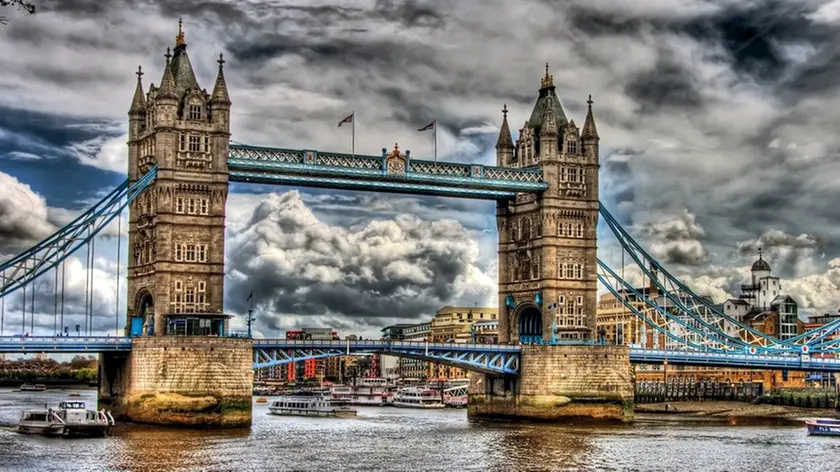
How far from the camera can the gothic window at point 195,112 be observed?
354 ft

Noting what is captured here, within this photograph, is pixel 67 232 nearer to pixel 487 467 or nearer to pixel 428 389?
pixel 487 467

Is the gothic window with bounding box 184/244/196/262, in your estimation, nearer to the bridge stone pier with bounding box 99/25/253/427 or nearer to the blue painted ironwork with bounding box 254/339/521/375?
the bridge stone pier with bounding box 99/25/253/427

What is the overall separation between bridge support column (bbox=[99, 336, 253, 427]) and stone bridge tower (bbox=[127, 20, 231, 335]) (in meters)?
2.88

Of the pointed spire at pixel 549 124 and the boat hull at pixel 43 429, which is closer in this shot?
the boat hull at pixel 43 429

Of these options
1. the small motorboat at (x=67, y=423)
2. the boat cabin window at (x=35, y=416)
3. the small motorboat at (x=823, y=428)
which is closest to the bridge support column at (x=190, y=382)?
the small motorboat at (x=67, y=423)

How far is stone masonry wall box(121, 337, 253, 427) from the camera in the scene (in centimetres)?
10025

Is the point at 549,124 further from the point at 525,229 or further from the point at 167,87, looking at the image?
the point at 167,87

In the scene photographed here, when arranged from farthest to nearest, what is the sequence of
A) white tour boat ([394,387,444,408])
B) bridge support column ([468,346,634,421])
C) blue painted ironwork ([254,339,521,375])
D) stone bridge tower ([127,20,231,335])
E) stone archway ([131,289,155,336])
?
white tour boat ([394,387,444,408]) → bridge support column ([468,346,634,421]) → stone archway ([131,289,155,336]) → blue painted ironwork ([254,339,521,375]) → stone bridge tower ([127,20,231,335])

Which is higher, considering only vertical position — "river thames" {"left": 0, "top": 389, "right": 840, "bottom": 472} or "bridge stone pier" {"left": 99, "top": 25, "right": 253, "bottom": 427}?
"bridge stone pier" {"left": 99, "top": 25, "right": 253, "bottom": 427}

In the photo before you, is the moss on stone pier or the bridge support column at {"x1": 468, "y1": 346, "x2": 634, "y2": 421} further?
→ the bridge support column at {"x1": 468, "y1": 346, "x2": 634, "y2": 421}

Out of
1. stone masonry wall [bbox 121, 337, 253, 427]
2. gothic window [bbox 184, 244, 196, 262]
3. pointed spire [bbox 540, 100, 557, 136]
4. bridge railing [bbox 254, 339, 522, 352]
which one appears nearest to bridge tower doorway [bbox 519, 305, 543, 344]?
bridge railing [bbox 254, 339, 522, 352]

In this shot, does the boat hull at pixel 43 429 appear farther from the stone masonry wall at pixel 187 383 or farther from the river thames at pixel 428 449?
the stone masonry wall at pixel 187 383

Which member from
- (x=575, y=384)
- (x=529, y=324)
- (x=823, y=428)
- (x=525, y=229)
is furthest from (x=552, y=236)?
(x=823, y=428)

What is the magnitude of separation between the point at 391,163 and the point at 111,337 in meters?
28.8
